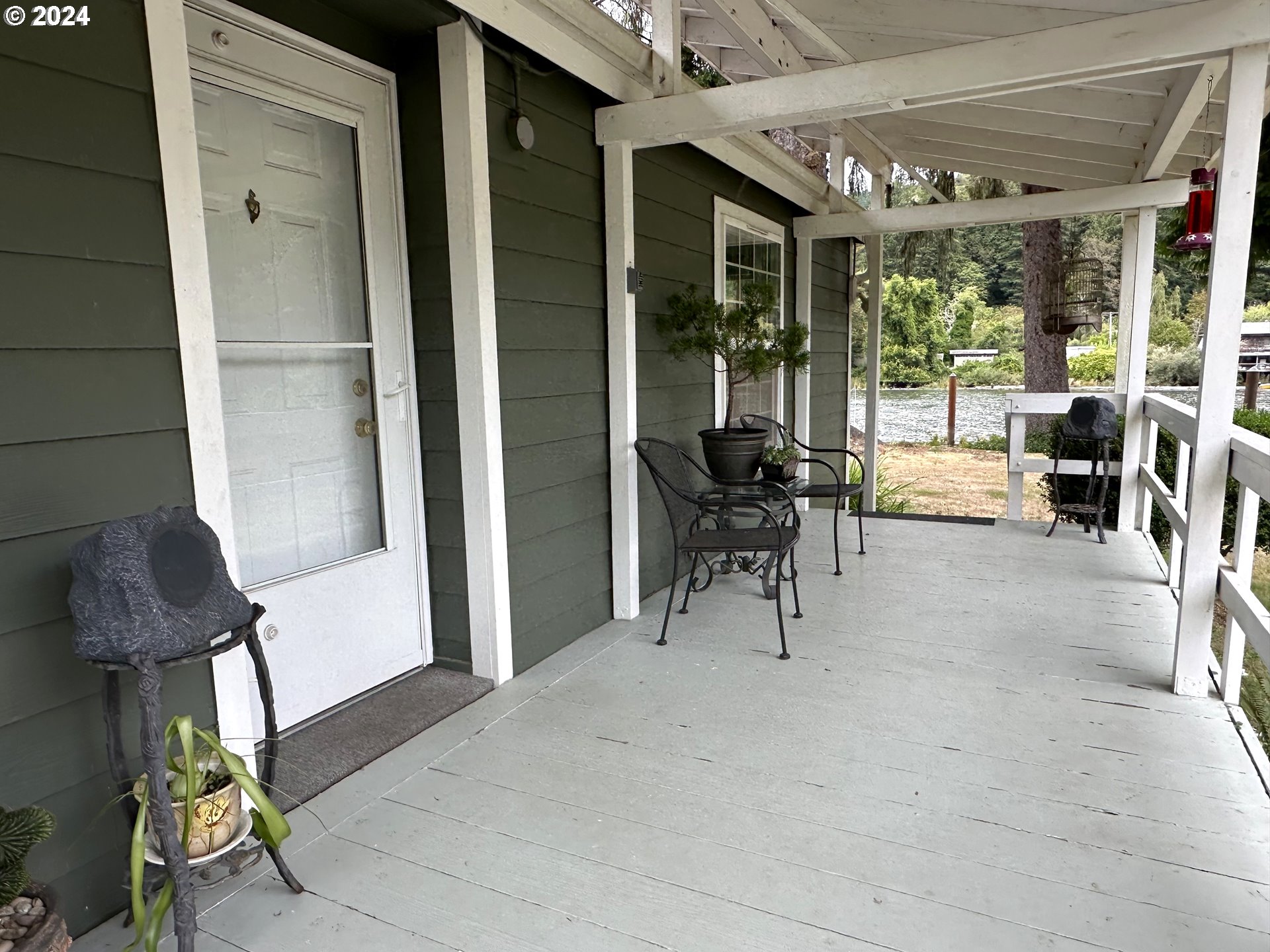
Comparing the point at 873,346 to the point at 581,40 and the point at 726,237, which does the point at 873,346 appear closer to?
the point at 726,237

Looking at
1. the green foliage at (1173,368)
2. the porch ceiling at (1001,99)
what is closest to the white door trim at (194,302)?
the porch ceiling at (1001,99)

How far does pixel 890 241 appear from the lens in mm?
17250

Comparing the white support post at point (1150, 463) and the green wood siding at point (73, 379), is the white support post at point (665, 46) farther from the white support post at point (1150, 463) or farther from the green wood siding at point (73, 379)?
the white support post at point (1150, 463)

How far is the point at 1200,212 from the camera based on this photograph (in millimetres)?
2887

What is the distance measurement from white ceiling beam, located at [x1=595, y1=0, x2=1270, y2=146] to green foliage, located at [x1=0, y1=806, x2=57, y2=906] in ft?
8.52

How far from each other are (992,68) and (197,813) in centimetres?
270

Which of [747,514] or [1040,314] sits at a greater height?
[1040,314]

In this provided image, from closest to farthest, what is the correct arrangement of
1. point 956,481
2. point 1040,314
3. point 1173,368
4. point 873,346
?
point 873,346 < point 1040,314 < point 956,481 < point 1173,368

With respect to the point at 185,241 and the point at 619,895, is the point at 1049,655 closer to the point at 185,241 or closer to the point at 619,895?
the point at 619,895

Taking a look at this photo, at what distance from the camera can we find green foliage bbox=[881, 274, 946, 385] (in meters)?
19.1

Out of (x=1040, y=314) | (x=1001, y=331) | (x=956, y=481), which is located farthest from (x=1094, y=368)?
(x=1040, y=314)

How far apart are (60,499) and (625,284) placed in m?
2.14

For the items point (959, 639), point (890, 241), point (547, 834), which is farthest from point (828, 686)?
point (890, 241)

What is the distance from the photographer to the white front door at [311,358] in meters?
2.14
